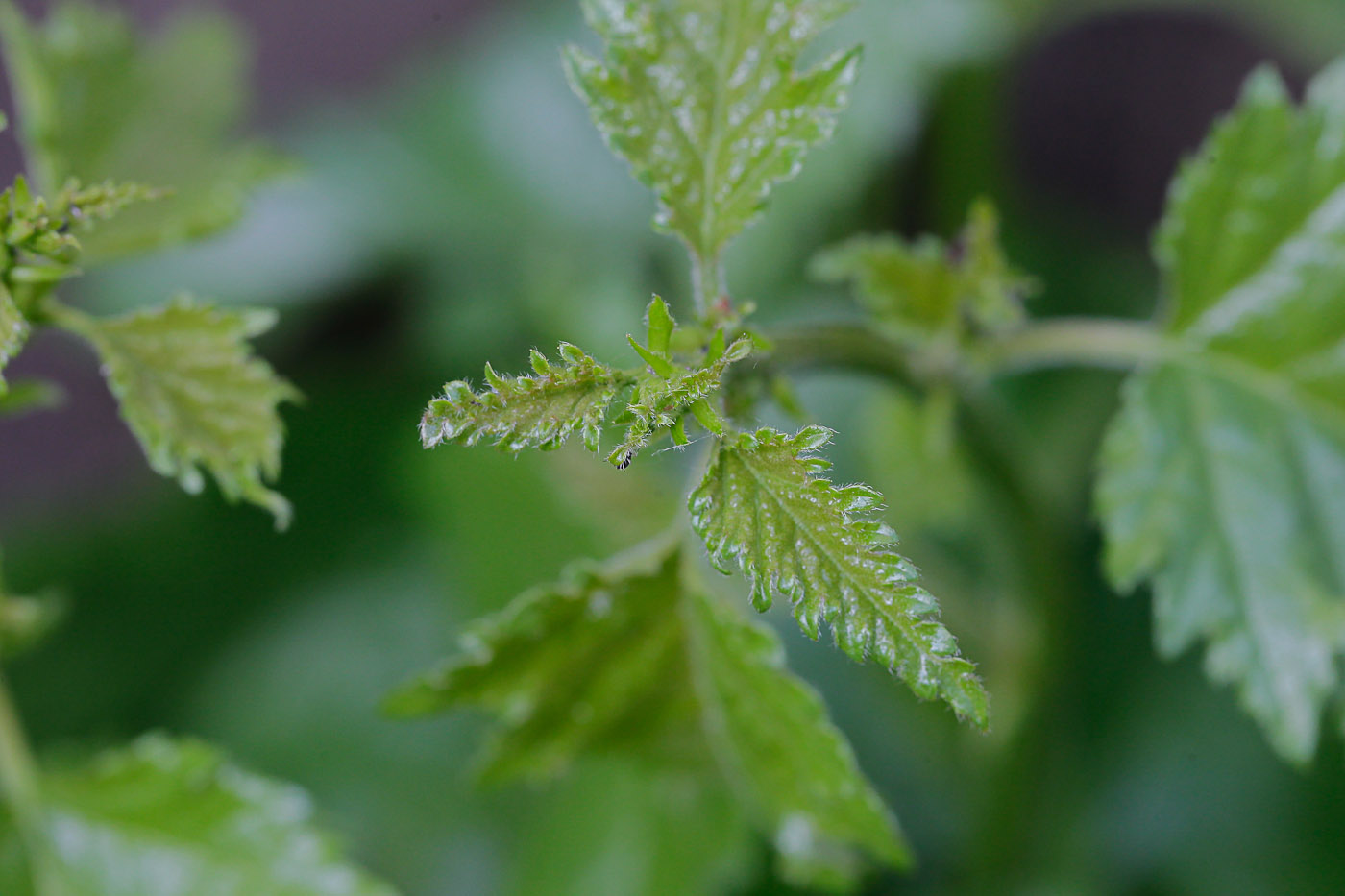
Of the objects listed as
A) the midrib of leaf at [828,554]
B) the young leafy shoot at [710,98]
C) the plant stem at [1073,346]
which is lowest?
the midrib of leaf at [828,554]

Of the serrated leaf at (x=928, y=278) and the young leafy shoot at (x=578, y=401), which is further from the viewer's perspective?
the serrated leaf at (x=928, y=278)

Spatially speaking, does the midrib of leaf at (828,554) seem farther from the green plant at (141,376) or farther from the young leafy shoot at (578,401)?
the green plant at (141,376)

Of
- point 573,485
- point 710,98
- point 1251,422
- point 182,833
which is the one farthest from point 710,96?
point 573,485

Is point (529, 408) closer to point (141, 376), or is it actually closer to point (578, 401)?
point (578, 401)

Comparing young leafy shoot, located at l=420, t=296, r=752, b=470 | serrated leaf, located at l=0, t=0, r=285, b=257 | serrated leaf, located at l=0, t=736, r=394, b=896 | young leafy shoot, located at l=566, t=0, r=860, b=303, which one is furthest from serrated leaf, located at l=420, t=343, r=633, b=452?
serrated leaf, located at l=0, t=736, r=394, b=896

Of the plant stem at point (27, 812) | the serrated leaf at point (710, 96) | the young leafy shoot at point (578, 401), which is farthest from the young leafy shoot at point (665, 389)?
the plant stem at point (27, 812)

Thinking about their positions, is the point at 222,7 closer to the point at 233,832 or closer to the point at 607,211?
the point at 607,211

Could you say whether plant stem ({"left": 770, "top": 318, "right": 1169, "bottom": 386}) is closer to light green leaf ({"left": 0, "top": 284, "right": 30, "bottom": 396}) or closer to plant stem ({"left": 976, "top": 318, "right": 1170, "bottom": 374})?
plant stem ({"left": 976, "top": 318, "right": 1170, "bottom": 374})
